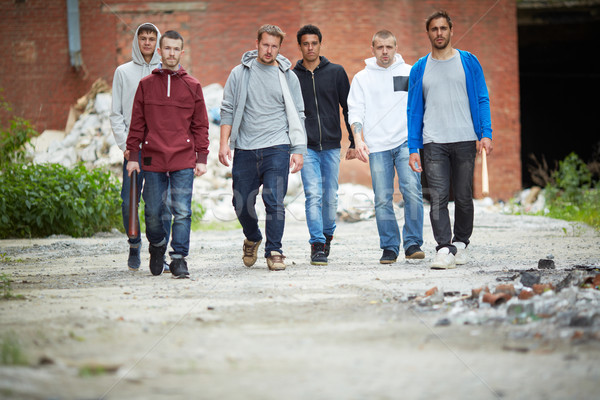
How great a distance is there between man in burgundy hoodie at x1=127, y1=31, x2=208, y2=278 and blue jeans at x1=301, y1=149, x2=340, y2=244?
3.61 ft

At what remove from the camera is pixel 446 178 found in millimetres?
5406

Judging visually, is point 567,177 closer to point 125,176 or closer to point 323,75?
point 323,75

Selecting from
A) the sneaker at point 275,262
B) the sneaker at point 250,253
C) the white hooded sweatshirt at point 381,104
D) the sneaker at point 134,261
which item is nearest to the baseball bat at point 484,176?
the white hooded sweatshirt at point 381,104

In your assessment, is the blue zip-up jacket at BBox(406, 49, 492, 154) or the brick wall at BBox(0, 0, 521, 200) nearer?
the blue zip-up jacket at BBox(406, 49, 492, 154)

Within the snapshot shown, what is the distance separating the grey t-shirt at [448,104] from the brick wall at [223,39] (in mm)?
9366

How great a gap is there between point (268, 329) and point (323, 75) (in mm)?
3376

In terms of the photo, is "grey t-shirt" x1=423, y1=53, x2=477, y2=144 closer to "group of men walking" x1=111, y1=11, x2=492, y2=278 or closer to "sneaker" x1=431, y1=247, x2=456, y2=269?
"group of men walking" x1=111, y1=11, x2=492, y2=278

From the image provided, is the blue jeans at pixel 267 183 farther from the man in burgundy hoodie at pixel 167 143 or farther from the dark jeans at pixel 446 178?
the dark jeans at pixel 446 178

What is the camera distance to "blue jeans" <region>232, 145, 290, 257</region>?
533cm

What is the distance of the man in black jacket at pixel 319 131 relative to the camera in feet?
18.8

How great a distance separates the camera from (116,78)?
17.6ft

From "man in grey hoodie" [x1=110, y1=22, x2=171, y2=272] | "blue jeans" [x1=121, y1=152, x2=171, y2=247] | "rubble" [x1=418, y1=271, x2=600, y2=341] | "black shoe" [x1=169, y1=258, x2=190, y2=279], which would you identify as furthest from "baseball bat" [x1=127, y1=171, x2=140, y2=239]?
"rubble" [x1=418, y1=271, x2=600, y2=341]

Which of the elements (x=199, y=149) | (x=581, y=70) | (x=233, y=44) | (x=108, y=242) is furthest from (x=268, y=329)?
(x=581, y=70)

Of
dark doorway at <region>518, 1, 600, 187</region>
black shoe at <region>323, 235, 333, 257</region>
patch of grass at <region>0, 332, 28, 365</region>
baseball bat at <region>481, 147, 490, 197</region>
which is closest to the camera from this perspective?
patch of grass at <region>0, 332, 28, 365</region>
